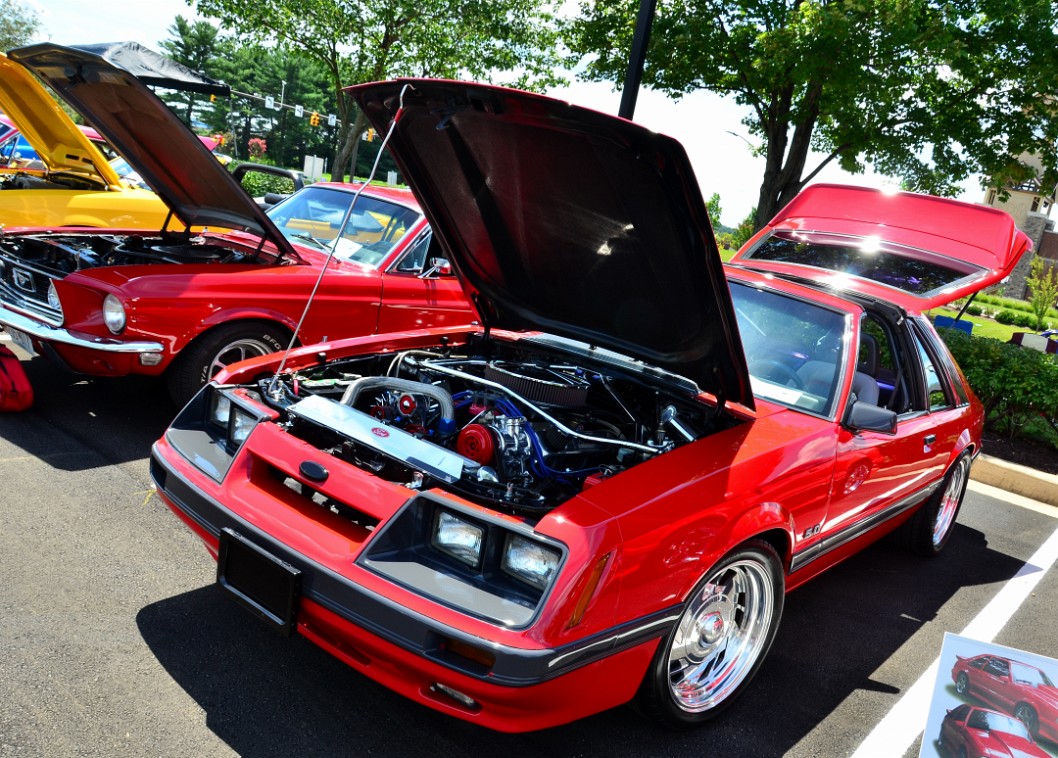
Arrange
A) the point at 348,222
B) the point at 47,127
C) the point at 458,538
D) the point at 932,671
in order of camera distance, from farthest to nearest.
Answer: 1. the point at 47,127
2. the point at 348,222
3. the point at 932,671
4. the point at 458,538

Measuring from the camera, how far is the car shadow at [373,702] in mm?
2504

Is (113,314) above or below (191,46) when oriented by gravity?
below

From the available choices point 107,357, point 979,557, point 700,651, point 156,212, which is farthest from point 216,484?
point 156,212

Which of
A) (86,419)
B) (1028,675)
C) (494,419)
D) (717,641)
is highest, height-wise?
(494,419)

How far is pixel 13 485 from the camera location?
3.86m

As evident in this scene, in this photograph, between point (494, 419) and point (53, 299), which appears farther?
point (53, 299)

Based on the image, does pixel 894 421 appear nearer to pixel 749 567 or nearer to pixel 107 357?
pixel 749 567

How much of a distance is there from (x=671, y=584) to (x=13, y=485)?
3220 millimetres

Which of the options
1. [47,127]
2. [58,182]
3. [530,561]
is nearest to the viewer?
[530,561]

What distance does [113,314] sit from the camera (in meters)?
4.46

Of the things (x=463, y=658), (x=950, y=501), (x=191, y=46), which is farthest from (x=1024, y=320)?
(x=191, y=46)

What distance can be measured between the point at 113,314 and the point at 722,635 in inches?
142

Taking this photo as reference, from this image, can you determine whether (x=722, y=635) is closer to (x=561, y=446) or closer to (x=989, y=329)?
(x=561, y=446)

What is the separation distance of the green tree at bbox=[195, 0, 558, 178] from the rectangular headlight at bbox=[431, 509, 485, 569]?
15.6m
